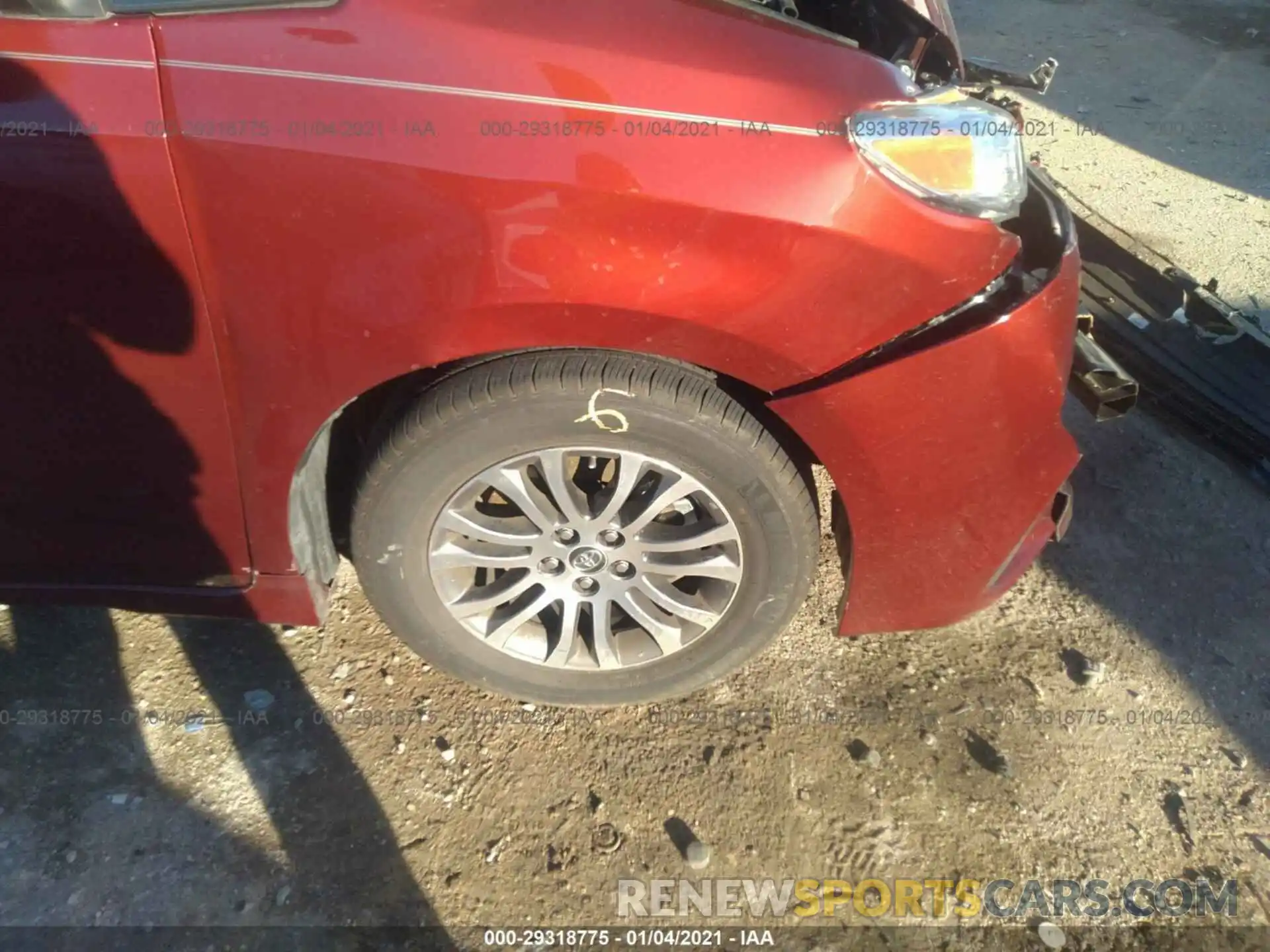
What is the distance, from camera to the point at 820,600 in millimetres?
2633

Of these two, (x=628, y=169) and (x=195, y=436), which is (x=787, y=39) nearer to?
(x=628, y=169)

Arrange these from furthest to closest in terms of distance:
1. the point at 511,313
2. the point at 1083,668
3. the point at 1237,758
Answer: the point at 1083,668 → the point at 1237,758 → the point at 511,313

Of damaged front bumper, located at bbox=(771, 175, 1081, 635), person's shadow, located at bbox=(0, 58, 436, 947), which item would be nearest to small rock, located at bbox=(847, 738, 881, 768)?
damaged front bumper, located at bbox=(771, 175, 1081, 635)

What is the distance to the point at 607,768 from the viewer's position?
2229 mm

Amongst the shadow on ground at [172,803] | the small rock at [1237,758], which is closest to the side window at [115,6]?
the shadow on ground at [172,803]

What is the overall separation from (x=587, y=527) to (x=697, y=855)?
2.58 ft

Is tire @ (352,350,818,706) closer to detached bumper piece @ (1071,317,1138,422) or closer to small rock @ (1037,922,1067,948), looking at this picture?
detached bumper piece @ (1071,317,1138,422)

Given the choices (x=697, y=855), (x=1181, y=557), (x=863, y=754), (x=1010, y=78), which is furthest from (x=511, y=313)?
(x=1181, y=557)

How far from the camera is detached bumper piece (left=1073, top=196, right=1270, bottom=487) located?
10.6 ft

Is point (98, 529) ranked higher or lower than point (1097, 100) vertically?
lower

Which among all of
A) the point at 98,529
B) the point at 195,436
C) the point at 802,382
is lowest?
the point at 98,529

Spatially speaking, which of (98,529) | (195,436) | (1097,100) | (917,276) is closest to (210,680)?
(98,529)

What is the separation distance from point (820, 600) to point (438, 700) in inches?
43.7

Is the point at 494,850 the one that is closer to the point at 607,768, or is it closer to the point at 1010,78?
the point at 607,768
